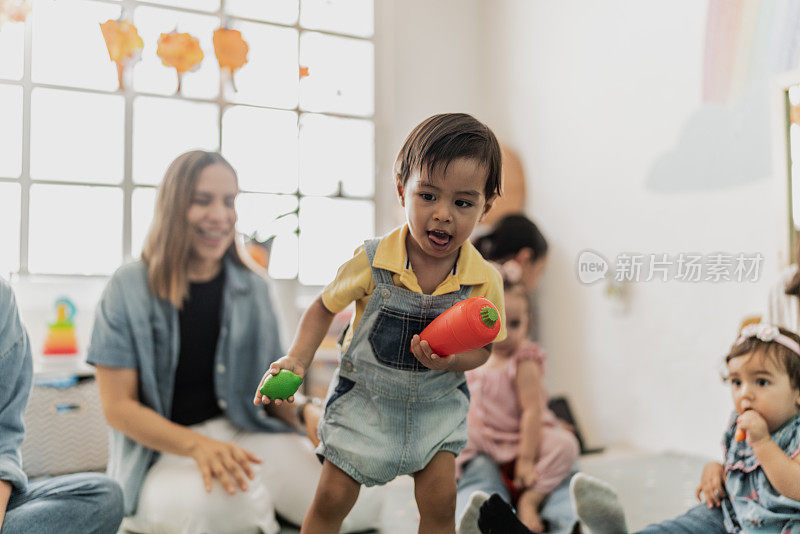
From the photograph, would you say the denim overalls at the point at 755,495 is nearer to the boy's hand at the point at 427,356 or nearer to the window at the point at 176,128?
the boy's hand at the point at 427,356

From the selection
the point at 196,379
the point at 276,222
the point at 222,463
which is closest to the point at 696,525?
the point at 222,463

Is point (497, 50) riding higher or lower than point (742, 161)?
higher

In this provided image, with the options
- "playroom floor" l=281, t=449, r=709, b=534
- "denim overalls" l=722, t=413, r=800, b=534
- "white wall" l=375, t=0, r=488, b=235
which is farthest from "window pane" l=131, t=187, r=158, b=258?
"denim overalls" l=722, t=413, r=800, b=534

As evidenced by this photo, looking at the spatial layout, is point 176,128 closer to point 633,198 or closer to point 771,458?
point 633,198

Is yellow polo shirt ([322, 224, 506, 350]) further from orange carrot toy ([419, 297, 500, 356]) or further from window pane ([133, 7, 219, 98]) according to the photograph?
window pane ([133, 7, 219, 98])

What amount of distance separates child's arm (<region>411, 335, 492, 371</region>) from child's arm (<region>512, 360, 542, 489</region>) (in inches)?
24.4

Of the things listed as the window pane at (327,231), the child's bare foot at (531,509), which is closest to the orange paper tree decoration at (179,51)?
the window pane at (327,231)

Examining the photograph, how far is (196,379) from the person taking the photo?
142cm

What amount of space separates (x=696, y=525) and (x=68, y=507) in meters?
0.95

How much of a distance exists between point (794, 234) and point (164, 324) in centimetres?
148

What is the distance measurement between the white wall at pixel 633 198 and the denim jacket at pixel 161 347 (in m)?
1.34

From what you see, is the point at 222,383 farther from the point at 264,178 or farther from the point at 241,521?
the point at 264,178

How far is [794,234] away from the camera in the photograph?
1710 mm

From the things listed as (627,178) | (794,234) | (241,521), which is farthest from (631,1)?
(241,521)
